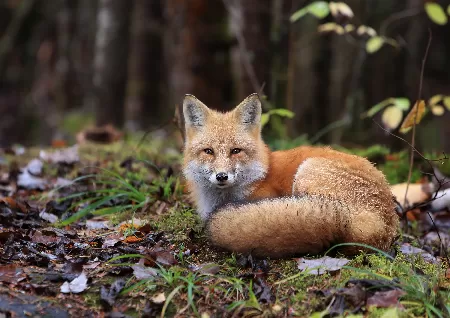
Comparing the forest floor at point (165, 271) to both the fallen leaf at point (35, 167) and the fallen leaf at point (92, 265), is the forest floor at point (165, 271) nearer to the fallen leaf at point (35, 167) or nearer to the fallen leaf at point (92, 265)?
the fallen leaf at point (92, 265)

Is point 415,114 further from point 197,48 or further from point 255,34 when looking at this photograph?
point 197,48

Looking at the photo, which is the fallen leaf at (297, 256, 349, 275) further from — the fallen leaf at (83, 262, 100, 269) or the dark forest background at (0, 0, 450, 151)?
the dark forest background at (0, 0, 450, 151)

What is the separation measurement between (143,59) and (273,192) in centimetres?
1274

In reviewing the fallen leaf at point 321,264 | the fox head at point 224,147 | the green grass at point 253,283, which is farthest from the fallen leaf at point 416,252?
the fox head at point 224,147

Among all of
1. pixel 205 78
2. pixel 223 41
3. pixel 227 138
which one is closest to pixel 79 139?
pixel 205 78

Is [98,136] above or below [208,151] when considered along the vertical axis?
below

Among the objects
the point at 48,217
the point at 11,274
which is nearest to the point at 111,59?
the point at 48,217

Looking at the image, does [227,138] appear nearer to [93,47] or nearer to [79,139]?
[79,139]

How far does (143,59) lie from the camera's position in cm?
1698

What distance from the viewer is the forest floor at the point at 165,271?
3639 millimetres

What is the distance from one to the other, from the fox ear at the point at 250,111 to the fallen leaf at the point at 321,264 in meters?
Result: 1.64

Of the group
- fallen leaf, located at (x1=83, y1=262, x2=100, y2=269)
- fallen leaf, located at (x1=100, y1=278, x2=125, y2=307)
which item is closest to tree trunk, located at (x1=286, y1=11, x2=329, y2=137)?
fallen leaf, located at (x1=83, y1=262, x2=100, y2=269)

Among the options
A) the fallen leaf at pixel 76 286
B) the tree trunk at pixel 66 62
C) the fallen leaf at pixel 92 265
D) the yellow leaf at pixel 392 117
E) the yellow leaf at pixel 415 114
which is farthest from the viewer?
the tree trunk at pixel 66 62

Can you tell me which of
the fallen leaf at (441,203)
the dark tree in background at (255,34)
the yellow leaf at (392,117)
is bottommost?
the fallen leaf at (441,203)
